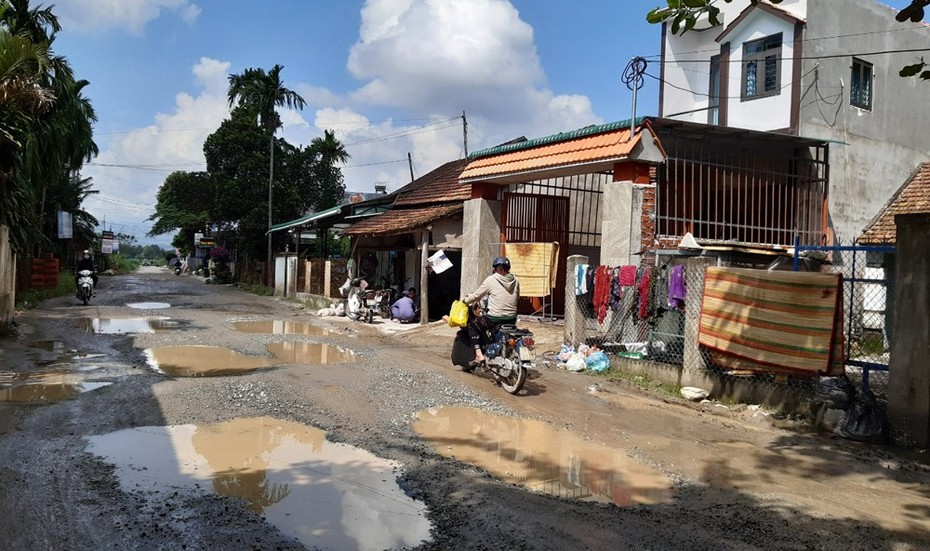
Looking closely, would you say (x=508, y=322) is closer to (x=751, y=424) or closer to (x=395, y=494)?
(x=751, y=424)

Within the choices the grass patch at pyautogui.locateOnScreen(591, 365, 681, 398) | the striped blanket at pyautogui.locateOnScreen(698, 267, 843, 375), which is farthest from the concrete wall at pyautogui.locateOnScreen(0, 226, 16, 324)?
the striped blanket at pyautogui.locateOnScreen(698, 267, 843, 375)

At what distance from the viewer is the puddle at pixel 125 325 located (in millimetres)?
13822

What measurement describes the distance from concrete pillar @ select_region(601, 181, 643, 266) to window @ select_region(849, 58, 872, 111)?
8.61 meters

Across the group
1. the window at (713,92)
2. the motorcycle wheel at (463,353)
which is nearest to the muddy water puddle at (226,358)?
the motorcycle wheel at (463,353)

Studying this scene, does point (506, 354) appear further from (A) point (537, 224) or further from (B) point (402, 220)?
(B) point (402, 220)

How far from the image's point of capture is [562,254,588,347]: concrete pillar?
1105 centimetres

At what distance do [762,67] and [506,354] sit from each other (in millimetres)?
13643

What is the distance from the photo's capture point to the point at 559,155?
41.5 ft

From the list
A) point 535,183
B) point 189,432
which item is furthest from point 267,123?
point 189,432

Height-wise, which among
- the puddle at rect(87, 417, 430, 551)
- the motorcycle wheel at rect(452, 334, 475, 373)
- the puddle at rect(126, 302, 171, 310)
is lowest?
the puddle at rect(87, 417, 430, 551)

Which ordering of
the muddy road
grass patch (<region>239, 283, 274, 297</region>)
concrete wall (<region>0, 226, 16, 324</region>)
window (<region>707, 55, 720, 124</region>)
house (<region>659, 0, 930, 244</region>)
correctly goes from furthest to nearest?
grass patch (<region>239, 283, 274, 297</region>)
window (<region>707, 55, 720, 124</region>)
house (<region>659, 0, 930, 244</region>)
concrete wall (<region>0, 226, 16, 324</region>)
the muddy road

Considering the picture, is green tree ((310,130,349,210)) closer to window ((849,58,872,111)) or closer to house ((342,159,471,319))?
house ((342,159,471,319))

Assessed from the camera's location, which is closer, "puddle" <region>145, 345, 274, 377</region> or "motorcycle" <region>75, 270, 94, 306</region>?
"puddle" <region>145, 345, 274, 377</region>

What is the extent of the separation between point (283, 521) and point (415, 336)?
1088 cm
